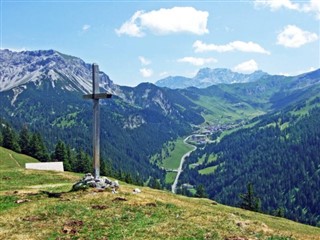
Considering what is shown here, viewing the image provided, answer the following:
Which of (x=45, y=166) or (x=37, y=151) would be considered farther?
(x=37, y=151)

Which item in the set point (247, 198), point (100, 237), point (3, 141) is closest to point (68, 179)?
point (100, 237)

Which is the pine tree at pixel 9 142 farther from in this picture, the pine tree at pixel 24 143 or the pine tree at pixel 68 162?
the pine tree at pixel 68 162

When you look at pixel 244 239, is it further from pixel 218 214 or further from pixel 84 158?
pixel 84 158

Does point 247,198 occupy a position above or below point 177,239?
below

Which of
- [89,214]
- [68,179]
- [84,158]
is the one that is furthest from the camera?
[84,158]

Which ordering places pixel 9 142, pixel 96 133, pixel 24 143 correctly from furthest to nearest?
pixel 24 143 < pixel 9 142 < pixel 96 133

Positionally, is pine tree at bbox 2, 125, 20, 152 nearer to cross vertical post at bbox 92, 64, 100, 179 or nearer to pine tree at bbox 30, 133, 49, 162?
pine tree at bbox 30, 133, 49, 162

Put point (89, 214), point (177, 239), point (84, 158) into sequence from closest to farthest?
point (177, 239) → point (89, 214) → point (84, 158)

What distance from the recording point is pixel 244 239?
84.3 ft

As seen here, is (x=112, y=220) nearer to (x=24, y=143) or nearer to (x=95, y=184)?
(x=95, y=184)

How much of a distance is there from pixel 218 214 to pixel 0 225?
56.2 feet

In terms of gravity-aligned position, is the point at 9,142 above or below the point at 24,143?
above

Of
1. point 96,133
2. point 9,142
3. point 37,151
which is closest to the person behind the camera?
point 96,133

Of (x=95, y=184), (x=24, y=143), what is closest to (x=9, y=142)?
(x=24, y=143)
